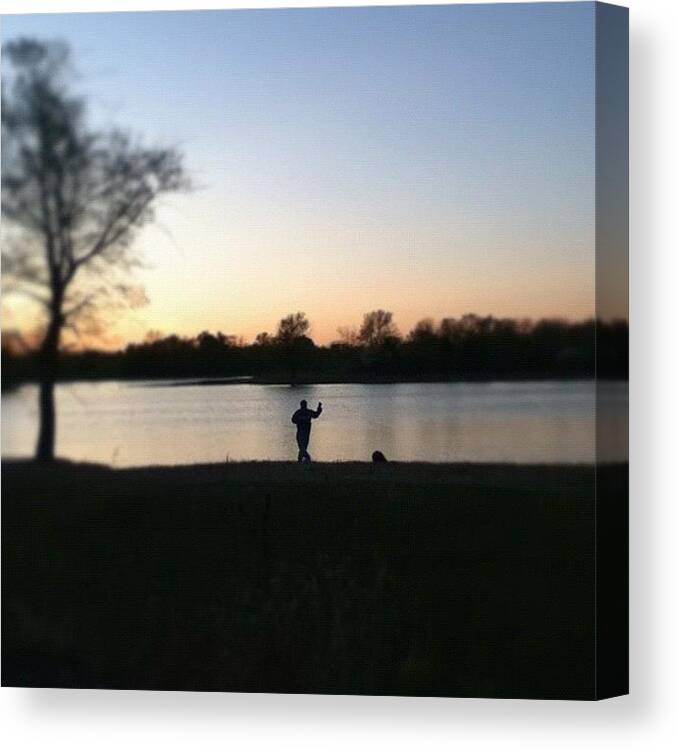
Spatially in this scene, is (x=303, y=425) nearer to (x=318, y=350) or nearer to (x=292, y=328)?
(x=318, y=350)

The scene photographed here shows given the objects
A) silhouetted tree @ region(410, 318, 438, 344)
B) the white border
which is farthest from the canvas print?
the white border

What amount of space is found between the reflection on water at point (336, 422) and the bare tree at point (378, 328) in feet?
0.95

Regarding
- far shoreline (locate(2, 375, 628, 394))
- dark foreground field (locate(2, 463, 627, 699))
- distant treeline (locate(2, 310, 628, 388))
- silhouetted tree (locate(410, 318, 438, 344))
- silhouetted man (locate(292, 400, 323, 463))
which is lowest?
dark foreground field (locate(2, 463, 627, 699))

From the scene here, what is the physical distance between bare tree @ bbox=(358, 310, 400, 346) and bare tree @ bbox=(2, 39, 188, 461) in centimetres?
149

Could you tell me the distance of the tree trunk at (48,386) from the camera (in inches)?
451

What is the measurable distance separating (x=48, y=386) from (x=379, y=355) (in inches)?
83.2

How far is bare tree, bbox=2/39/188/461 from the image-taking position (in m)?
11.4

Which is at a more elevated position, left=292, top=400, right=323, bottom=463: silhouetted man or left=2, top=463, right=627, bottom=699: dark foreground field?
left=292, top=400, right=323, bottom=463: silhouetted man

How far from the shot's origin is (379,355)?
11211 millimetres

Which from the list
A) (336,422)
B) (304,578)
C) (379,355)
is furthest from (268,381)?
(304,578)

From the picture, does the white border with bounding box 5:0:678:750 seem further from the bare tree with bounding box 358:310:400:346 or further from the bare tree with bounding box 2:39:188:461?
the bare tree with bounding box 2:39:188:461

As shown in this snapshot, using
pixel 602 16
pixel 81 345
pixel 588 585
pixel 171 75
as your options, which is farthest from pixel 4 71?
pixel 588 585

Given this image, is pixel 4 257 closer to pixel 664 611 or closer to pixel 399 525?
pixel 399 525

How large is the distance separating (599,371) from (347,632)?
2.21m
